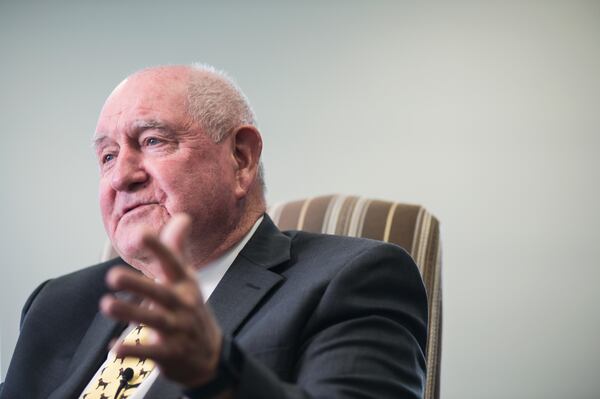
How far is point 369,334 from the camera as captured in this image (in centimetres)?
110

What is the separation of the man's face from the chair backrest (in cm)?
46

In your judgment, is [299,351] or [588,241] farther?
[588,241]

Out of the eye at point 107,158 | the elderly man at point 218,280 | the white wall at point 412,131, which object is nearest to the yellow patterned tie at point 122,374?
the elderly man at point 218,280

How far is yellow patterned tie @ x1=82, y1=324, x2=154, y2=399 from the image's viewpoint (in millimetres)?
1256

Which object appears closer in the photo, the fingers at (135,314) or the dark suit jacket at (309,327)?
the fingers at (135,314)

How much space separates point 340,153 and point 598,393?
1.42 metres

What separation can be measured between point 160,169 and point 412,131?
167 centimetres

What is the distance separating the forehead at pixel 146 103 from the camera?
52.1 inches

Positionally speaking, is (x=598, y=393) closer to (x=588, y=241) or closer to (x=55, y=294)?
(x=588, y=241)

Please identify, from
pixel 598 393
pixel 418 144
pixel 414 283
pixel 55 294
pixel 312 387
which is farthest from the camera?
pixel 418 144

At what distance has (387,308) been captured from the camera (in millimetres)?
1148

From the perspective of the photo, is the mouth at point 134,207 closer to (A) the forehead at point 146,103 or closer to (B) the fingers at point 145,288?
(A) the forehead at point 146,103

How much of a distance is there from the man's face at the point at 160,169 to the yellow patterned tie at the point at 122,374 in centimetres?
16

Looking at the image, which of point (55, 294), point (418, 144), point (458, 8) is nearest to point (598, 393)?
point (418, 144)
